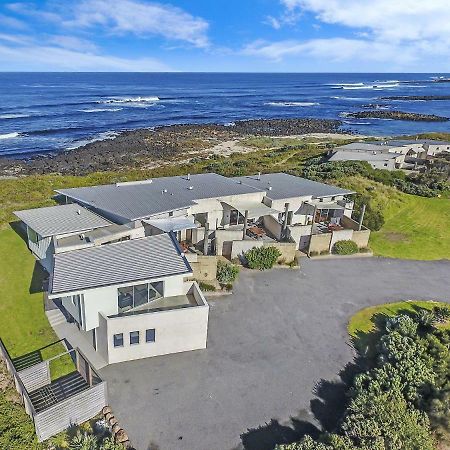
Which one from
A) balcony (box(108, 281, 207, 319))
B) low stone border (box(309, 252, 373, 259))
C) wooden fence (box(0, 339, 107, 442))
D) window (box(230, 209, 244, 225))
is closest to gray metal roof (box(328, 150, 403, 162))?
low stone border (box(309, 252, 373, 259))

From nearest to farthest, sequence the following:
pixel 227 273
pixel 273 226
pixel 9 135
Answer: pixel 227 273
pixel 273 226
pixel 9 135

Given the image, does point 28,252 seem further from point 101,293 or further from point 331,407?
point 331,407

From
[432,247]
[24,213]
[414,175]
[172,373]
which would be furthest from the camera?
[414,175]

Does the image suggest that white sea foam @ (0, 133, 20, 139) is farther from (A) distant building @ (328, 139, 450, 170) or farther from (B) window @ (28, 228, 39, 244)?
(B) window @ (28, 228, 39, 244)

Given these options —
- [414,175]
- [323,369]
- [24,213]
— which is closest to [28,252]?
[24,213]

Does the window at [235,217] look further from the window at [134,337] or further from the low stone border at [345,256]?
the window at [134,337]

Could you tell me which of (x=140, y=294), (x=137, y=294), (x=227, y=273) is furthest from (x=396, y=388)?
(x=137, y=294)

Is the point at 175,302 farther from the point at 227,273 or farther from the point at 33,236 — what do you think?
the point at 33,236
